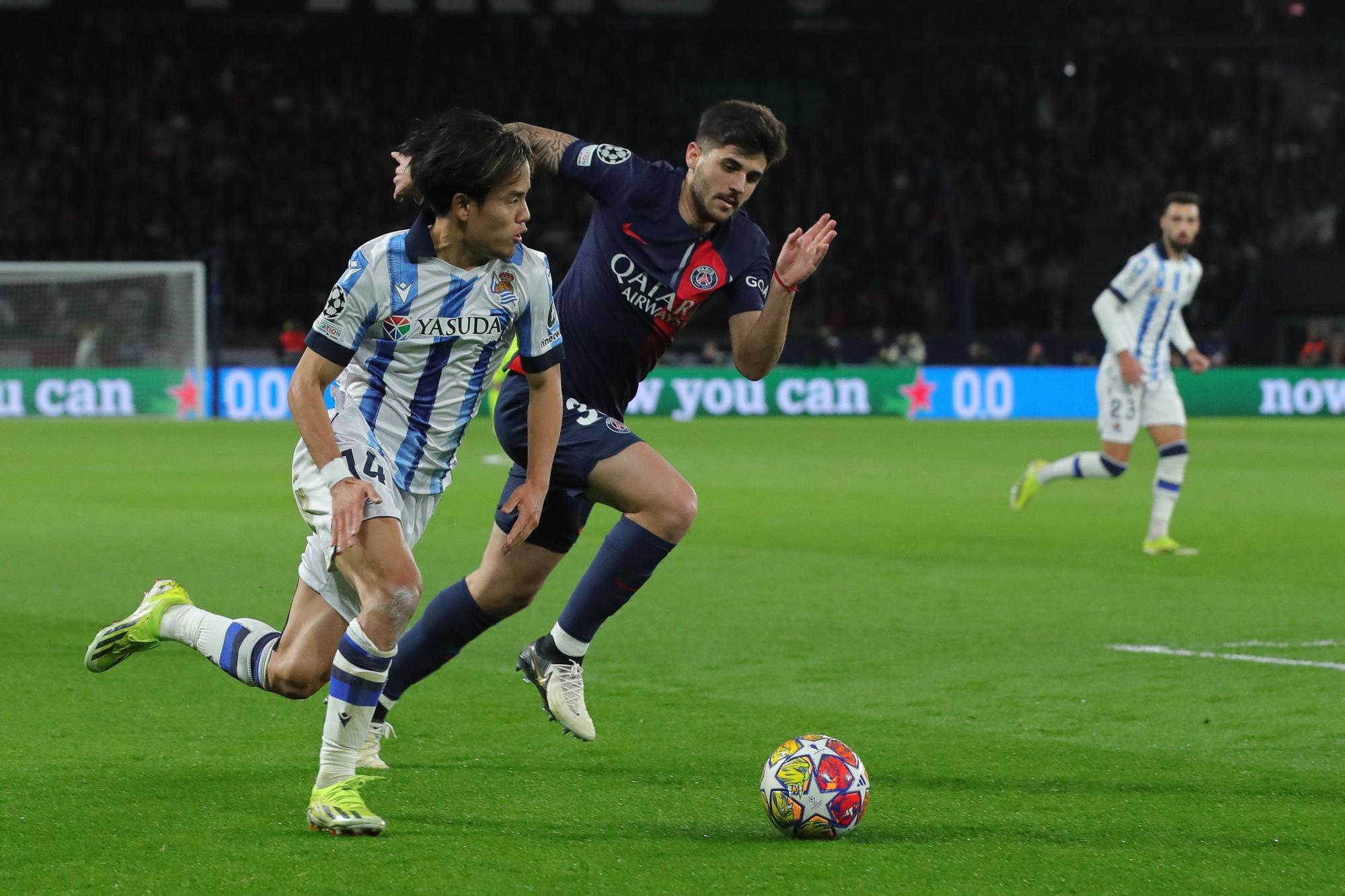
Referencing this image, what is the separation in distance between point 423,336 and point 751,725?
1.90 metres

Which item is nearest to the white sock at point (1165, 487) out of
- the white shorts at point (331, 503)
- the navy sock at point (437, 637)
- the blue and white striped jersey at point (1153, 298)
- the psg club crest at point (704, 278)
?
the blue and white striped jersey at point (1153, 298)

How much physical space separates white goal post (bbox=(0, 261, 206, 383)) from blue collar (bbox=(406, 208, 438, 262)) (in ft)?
74.9

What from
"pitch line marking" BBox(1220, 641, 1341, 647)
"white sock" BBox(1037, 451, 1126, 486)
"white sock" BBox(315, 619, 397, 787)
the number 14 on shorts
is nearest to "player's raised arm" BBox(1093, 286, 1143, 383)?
"white sock" BBox(1037, 451, 1126, 486)

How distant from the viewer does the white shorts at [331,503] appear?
4.50 m

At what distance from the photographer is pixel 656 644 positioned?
7.59 metres

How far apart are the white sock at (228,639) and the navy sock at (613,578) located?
Result: 0.97m

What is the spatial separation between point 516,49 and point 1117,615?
2998 centimetres

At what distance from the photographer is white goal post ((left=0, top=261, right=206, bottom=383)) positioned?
2702 centimetres

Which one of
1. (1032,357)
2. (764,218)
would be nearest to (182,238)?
(764,218)

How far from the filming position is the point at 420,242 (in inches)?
180

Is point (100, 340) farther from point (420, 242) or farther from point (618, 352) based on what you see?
point (420, 242)

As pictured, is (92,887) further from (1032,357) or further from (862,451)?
(1032,357)

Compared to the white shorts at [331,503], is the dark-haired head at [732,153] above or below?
above

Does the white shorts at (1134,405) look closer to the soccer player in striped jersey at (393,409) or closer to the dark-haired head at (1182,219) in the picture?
the dark-haired head at (1182,219)
